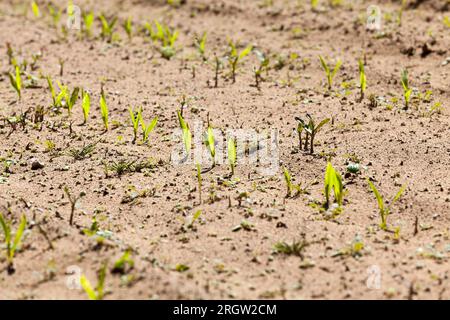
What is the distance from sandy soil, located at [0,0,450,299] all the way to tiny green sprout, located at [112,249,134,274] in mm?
26

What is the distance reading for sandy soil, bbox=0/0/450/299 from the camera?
3236mm

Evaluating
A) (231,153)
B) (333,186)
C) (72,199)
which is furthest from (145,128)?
(333,186)

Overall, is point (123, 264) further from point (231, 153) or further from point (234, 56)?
point (234, 56)

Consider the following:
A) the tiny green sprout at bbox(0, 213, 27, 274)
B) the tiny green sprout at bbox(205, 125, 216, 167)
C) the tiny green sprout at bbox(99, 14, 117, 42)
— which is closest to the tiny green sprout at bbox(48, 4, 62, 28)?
the tiny green sprout at bbox(99, 14, 117, 42)

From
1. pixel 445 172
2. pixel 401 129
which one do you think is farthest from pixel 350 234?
pixel 401 129

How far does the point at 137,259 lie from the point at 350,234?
1.14 m

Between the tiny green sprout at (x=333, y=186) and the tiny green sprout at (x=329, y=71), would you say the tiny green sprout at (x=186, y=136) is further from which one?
the tiny green sprout at (x=329, y=71)

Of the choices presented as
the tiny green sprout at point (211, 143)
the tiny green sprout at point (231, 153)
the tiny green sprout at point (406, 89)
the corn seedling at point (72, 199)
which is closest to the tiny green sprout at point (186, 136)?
the tiny green sprout at point (211, 143)

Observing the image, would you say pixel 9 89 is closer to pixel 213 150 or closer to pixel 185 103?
pixel 185 103

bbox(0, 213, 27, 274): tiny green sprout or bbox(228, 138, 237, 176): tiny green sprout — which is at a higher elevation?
bbox(228, 138, 237, 176): tiny green sprout

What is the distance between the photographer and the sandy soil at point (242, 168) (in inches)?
127

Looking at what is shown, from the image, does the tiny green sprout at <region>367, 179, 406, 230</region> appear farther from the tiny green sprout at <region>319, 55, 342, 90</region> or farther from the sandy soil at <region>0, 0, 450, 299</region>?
the tiny green sprout at <region>319, 55, 342, 90</region>

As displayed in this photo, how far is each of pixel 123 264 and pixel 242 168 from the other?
50.8 inches

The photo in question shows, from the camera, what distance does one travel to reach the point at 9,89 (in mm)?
5590
